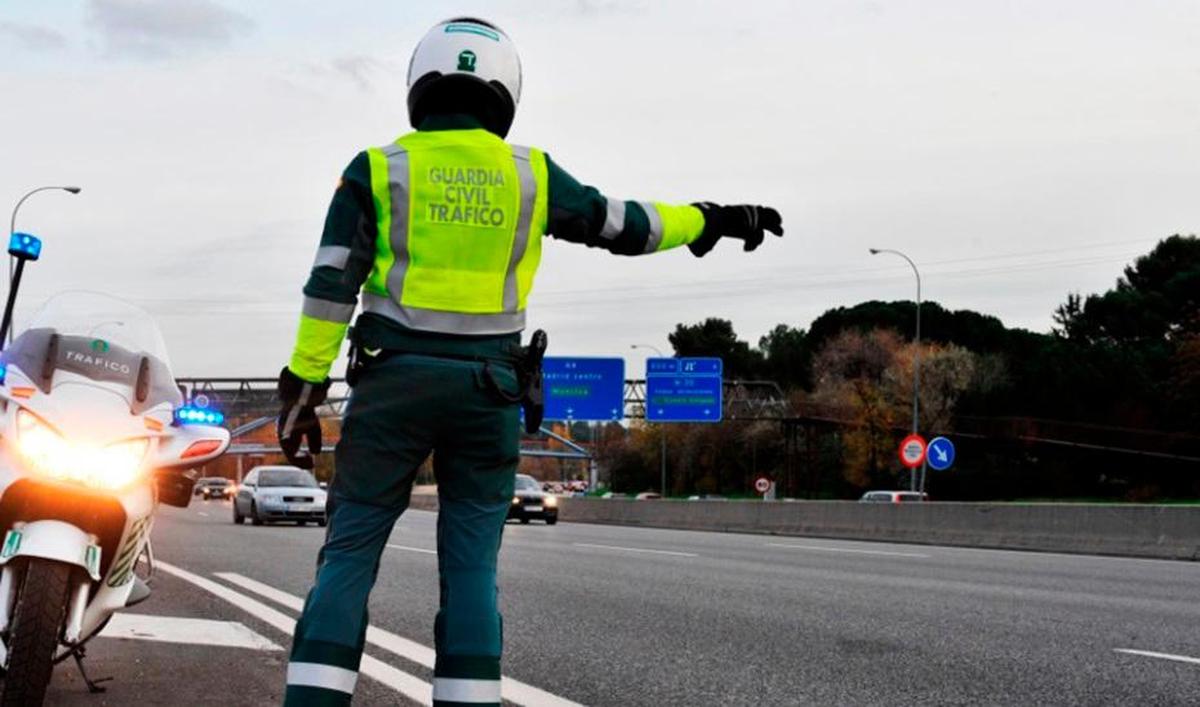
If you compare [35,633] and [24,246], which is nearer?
[35,633]

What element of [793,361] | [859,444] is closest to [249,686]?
[859,444]

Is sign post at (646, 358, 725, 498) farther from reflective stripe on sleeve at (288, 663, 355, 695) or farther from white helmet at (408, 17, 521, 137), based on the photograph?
reflective stripe on sleeve at (288, 663, 355, 695)

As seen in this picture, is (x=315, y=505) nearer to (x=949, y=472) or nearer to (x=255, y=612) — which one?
(x=255, y=612)

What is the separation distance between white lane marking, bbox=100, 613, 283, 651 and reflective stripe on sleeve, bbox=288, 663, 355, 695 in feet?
12.5

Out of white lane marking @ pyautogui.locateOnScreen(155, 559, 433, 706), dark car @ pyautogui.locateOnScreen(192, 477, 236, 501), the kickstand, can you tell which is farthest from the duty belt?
dark car @ pyautogui.locateOnScreen(192, 477, 236, 501)

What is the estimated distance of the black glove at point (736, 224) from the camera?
180 inches

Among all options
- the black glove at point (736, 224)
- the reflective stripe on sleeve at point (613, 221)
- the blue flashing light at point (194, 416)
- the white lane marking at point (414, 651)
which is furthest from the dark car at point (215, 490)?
the reflective stripe on sleeve at point (613, 221)

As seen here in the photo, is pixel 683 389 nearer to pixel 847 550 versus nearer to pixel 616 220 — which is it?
pixel 847 550

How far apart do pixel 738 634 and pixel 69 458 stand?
4387 mm

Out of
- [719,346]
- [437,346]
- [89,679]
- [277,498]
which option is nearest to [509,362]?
[437,346]

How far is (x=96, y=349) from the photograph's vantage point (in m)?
5.46

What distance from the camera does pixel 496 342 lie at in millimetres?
4098

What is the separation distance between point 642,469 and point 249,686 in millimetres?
107841

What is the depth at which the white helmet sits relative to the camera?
428 centimetres
